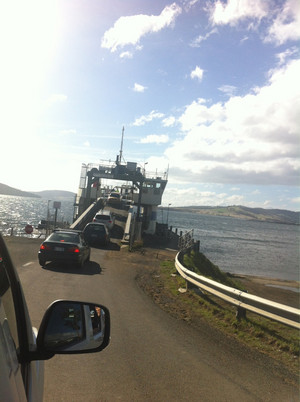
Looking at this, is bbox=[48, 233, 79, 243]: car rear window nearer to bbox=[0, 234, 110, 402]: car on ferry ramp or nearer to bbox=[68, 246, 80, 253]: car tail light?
bbox=[68, 246, 80, 253]: car tail light

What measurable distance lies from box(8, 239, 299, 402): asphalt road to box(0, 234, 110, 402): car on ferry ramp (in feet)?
6.56

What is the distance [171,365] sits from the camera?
5035mm

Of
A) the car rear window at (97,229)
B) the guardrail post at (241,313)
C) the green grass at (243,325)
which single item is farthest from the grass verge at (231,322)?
the car rear window at (97,229)

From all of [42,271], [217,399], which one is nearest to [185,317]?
[217,399]

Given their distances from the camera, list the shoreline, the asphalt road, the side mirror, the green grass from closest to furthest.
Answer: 1. the side mirror
2. the asphalt road
3. the green grass
4. the shoreline

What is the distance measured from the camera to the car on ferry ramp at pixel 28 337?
163 centimetres

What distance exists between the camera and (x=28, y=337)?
2.00m

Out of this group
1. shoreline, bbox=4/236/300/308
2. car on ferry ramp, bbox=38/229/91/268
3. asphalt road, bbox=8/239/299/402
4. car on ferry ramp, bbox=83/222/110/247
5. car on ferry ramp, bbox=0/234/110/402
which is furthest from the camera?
car on ferry ramp, bbox=83/222/110/247

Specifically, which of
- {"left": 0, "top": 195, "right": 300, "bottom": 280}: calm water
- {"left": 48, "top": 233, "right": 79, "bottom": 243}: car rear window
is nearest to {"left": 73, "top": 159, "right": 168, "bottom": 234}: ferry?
{"left": 0, "top": 195, "right": 300, "bottom": 280}: calm water

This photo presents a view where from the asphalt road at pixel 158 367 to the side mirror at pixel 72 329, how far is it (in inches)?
73.1

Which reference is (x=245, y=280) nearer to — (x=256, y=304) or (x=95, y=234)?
(x=95, y=234)

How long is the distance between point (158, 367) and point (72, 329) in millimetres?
3168

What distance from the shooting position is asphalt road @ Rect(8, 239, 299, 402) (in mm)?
4152

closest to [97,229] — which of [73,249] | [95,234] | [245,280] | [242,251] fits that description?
[95,234]
